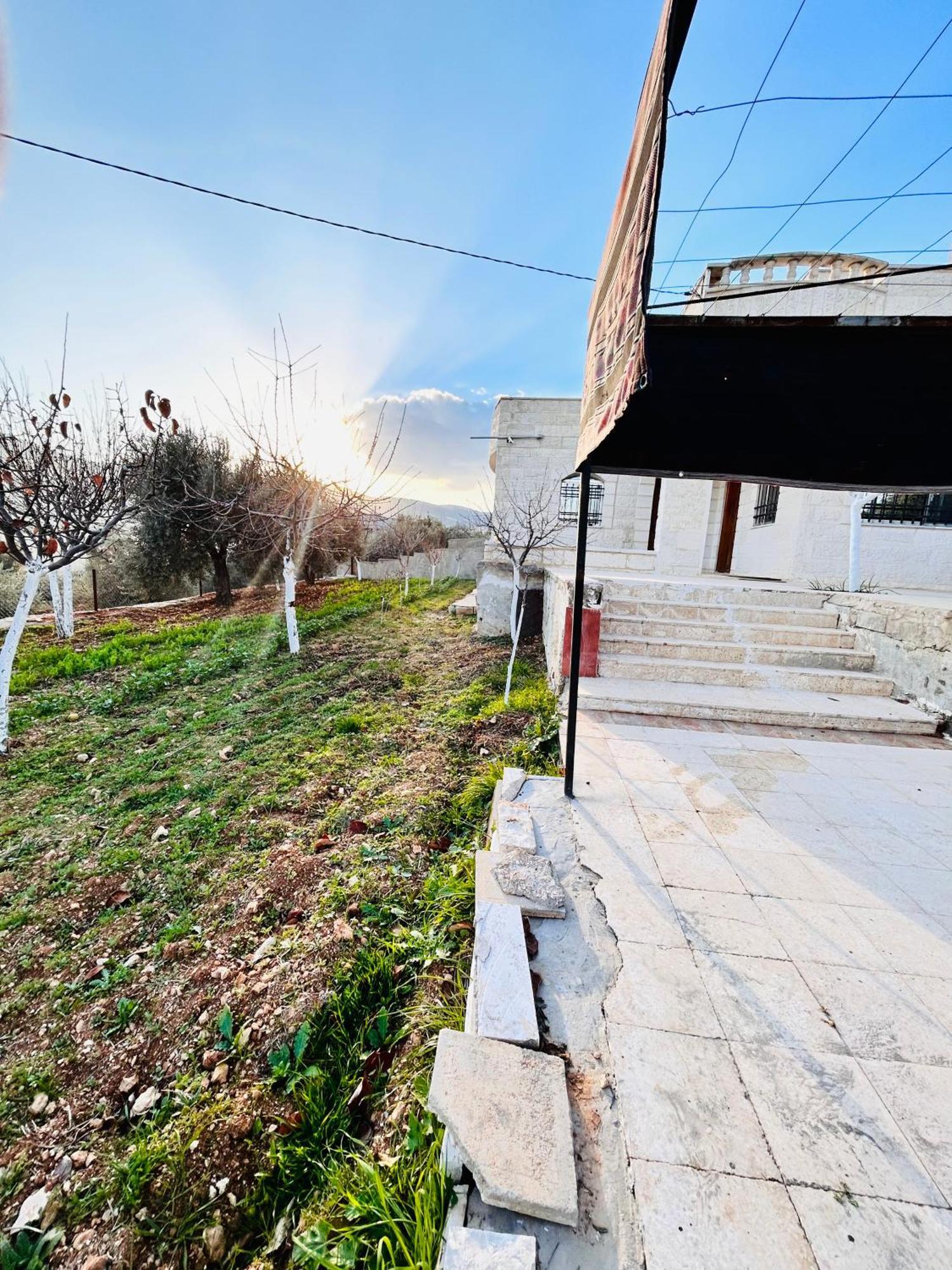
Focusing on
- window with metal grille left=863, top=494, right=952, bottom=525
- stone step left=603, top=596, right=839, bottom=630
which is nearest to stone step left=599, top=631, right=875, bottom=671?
stone step left=603, top=596, right=839, bottom=630

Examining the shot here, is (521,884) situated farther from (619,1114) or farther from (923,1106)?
(923,1106)

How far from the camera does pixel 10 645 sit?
4.79m

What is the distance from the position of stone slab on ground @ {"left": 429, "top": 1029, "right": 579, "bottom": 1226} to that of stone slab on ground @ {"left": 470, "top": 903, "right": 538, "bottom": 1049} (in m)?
0.05

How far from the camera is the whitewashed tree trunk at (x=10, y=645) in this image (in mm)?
4602

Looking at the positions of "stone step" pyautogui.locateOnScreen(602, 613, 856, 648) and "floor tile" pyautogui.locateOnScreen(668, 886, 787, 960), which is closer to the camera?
"floor tile" pyautogui.locateOnScreen(668, 886, 787, 960)

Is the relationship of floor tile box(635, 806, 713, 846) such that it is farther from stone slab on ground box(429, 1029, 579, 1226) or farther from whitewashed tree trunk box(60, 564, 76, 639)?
whitewashed tree trunk box(60, 564, 76, 639)

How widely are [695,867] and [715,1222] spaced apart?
4.30 ft

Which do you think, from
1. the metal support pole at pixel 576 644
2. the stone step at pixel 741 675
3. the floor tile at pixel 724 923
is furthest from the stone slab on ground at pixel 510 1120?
the stone step at pixel 741 675

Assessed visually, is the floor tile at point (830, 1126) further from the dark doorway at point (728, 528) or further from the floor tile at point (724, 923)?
the dark doorway at point (728, 528)

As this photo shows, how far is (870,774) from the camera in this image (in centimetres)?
323

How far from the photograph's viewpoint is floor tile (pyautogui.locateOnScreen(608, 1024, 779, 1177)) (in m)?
1.15

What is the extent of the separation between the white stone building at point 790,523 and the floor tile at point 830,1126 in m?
6.61

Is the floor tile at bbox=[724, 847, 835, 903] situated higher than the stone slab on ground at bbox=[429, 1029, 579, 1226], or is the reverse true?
the stone slab on ground at bbox=[429, 1029, 579, 1226]

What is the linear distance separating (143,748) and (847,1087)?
544cm
